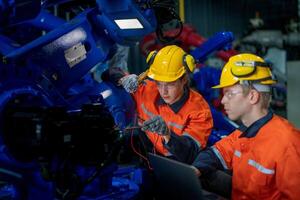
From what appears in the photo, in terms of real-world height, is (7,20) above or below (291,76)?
above

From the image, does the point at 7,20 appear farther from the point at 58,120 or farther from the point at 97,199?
the point at 97,199

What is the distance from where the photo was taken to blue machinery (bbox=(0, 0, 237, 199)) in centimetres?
245

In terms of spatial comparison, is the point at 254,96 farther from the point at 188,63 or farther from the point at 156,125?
the point at 188,63

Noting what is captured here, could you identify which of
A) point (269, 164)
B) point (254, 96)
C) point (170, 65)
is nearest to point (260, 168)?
point (269, 164)

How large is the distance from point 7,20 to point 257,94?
149cm

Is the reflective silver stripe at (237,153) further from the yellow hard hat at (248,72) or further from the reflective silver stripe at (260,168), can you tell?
the yellow hard hat at (248,72)

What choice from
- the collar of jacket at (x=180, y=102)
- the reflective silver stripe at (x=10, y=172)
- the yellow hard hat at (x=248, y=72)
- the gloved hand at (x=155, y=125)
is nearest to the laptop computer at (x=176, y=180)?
the gloved hand at (x=155, y=125)

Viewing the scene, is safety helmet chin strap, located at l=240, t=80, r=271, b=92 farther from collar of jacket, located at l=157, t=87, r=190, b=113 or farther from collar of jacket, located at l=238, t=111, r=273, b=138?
collar of jacket, located at l=157, t=87, r=190, b=113

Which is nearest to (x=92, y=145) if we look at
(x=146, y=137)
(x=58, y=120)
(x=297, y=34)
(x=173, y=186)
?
(x=58, y=120)

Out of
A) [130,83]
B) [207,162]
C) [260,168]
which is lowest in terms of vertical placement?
[207,162]

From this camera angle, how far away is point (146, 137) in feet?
11.0

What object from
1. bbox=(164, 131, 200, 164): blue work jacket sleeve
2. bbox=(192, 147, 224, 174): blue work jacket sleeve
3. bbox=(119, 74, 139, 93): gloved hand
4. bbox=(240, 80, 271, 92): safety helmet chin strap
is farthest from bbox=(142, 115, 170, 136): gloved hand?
bbox=(119, 74, 139, 93): gloved hand

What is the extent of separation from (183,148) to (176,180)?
50cm

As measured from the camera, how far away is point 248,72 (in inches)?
95.7
